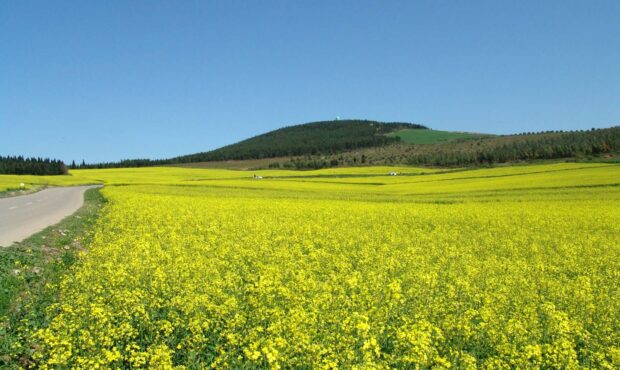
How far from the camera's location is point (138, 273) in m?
10.4

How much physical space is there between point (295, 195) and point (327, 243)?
30.4 metres

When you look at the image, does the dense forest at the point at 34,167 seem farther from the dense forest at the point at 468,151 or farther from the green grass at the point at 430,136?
the green grass at the point at 430,136

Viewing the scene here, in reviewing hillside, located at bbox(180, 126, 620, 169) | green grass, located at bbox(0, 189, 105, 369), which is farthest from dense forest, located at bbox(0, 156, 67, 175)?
green grass, located at bbox(0, 189, 105, 369)

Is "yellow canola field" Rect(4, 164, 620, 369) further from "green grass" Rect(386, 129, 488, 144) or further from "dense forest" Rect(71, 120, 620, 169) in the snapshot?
"green grass" Rect(386, 129, 488, 144)

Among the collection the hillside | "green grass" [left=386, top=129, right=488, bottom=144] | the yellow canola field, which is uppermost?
"green grass" [left=386, top=129, right=488, bottom=144]

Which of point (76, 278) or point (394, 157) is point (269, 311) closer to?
point (76, 278)

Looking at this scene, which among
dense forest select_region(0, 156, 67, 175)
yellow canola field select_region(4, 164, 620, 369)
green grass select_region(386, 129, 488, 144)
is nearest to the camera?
yellow canola field select_region(4, 164, 620, 369)

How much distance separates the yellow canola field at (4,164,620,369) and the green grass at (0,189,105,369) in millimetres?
322

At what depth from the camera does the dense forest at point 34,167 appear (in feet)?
360

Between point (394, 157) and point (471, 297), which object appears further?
point (394, 157)

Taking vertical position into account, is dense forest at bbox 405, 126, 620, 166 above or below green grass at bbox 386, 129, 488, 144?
below

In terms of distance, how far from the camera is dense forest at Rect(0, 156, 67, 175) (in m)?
110

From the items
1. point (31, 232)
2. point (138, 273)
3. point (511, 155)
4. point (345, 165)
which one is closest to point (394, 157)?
point (345, 165)

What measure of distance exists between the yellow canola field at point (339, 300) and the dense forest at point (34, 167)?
328 ft
